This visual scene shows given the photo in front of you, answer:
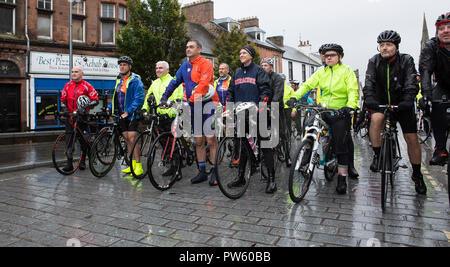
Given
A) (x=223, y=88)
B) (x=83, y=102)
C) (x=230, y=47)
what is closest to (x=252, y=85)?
(x=223, y=88)

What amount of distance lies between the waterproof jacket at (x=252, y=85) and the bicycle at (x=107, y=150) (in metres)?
2.50

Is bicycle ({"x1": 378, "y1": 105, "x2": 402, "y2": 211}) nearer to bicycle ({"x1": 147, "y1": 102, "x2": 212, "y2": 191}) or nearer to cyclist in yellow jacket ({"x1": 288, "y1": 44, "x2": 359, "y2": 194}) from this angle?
cyclist in yellow jacket ({"x1": 288, "y1": 44, "x2": 359, "y2": 194})

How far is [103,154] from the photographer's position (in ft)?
20.9

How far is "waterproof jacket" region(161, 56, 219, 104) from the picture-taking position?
533 centimetres

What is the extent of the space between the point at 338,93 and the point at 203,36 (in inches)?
1213

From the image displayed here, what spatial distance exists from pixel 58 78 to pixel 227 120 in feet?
61.1

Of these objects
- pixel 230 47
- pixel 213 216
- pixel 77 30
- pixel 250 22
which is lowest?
pixel 213 216

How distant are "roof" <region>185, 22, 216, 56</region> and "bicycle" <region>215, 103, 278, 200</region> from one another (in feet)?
89.5

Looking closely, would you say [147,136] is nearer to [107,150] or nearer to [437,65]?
[107,150]

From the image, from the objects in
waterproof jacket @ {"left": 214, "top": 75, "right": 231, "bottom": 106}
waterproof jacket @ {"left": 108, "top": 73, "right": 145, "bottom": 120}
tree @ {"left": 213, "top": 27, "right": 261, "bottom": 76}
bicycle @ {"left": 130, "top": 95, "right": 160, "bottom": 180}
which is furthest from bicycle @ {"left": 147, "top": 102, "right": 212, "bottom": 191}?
tree @ {"left": 213, "top": 27, "right": 261, "bottom": 76}

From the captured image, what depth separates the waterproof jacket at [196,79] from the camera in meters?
5.33

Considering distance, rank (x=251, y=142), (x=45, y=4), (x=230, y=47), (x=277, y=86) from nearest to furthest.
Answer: (x=251, y=142)
(x=277, y=86)
(x=45, y=4)
(x=230, y=47)

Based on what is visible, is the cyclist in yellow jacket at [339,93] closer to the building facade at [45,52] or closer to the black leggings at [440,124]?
the black leggings at [440,124]
